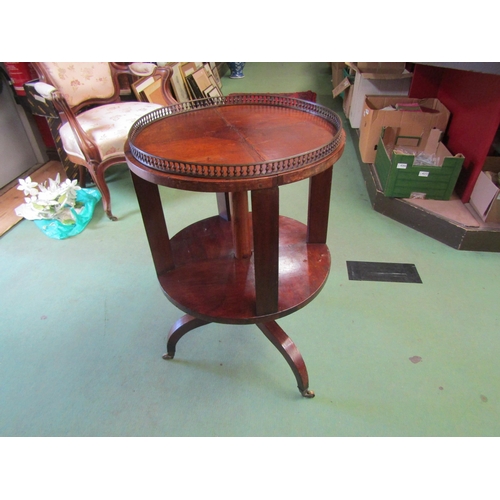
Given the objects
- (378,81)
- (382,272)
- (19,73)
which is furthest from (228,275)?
(378,81)

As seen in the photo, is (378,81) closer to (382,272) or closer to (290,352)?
(382,272)

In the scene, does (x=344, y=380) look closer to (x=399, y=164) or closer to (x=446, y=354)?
(x=446, y=354)

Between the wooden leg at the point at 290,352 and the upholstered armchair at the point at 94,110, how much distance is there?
4.63 feet

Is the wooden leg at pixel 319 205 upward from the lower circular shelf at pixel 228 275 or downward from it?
upward

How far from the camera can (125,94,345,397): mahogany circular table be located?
2.51 ft

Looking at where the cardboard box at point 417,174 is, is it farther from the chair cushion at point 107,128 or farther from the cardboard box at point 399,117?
the chair cushion at point 107,128

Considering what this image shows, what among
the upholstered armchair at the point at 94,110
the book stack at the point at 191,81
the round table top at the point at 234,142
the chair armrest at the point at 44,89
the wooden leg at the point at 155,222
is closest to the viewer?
the round table top at the point at 234,142

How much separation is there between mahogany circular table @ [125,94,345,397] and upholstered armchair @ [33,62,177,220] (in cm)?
99

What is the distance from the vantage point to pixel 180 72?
354 cm

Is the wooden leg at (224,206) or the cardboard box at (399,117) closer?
the wooden leg at (224,206)

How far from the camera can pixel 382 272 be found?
1.66 meters

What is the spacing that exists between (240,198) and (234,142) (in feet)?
0.60

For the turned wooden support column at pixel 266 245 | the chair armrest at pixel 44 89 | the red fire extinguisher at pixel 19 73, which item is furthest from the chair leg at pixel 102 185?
the turned wooden support column at pixel 266 245

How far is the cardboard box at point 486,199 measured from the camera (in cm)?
162
